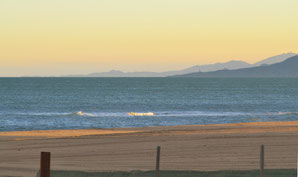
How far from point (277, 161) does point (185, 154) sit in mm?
3717

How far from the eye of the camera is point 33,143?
79.0ft

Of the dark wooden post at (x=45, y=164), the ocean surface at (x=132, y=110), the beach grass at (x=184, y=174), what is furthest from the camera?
the ocean surface at (x=132, y=110)

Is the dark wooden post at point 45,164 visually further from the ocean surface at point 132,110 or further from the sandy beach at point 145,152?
the ocean surface at point 132,110

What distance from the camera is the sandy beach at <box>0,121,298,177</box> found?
17.2 metres

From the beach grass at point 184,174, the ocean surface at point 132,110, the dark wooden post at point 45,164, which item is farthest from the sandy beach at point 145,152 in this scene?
the ocean surface at point 132,110

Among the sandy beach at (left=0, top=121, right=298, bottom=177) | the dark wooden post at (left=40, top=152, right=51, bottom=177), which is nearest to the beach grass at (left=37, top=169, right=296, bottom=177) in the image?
the sandy beach at (left=0, top=121, right=298, bottom=177)

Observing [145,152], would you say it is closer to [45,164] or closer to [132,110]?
[45,164]

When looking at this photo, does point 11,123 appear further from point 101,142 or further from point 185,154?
point 185,154

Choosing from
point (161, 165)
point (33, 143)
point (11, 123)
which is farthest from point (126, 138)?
point (11, 123)

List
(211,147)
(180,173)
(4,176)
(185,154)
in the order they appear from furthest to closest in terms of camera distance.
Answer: (211,147), (185,154), (4,176), (180,173)

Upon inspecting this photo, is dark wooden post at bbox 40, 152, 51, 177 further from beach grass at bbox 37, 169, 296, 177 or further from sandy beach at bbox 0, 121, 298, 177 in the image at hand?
sandy beach at bbox 0, 121, 298, 177

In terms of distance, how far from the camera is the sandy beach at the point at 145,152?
1719cm

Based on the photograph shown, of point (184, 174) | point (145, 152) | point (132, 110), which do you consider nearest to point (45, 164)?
point (184, 174)

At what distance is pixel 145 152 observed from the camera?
20.5 metres
